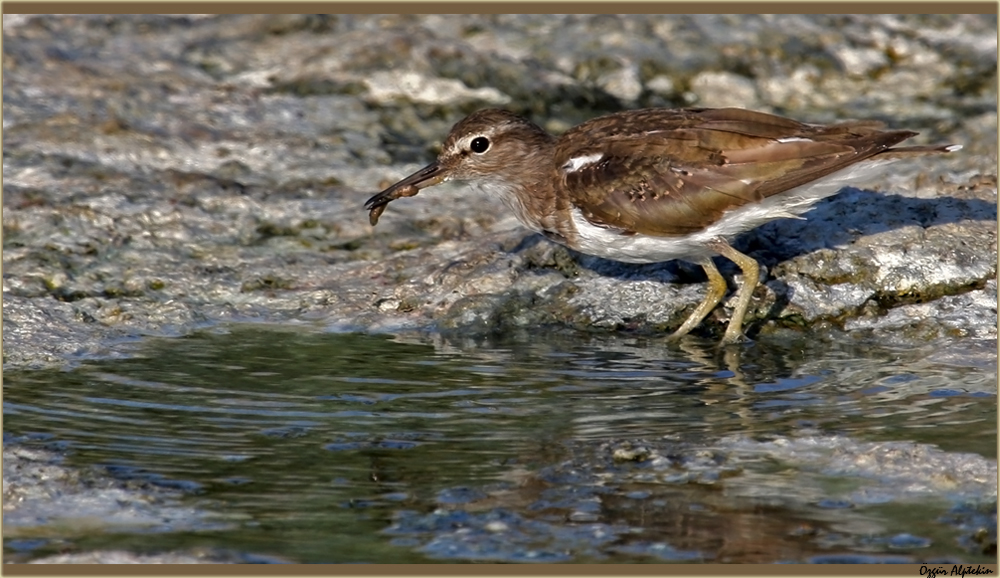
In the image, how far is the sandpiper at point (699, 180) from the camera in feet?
23.6

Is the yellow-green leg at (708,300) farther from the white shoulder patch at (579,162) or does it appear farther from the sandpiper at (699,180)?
the white shoulder patch at (579,162)

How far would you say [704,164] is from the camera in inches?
286

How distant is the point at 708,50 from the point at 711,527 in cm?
755

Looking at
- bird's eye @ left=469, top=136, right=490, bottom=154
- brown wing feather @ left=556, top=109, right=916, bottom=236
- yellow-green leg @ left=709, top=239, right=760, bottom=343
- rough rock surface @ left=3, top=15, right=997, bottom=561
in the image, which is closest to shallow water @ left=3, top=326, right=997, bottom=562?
yellow-green leg @ left=709, top=239, right=760, bottom=343

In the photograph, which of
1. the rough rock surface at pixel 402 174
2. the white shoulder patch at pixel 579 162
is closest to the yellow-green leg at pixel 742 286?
the rough rock surface at pixel 402 174

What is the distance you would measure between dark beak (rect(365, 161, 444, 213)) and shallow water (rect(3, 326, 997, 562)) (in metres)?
1.14

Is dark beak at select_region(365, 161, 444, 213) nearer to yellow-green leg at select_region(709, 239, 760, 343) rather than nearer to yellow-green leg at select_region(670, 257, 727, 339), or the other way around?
yellow-green leg at select_region(670, 257, 727, 339)

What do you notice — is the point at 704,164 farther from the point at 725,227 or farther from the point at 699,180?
the point at 725,227

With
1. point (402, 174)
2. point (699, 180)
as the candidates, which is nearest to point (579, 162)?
point (699, 180)

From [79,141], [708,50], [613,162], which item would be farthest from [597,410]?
[708,50]

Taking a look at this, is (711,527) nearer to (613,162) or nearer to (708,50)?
(613,162)

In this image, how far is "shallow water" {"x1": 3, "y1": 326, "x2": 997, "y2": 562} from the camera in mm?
4582

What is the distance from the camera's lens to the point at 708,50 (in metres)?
11.5

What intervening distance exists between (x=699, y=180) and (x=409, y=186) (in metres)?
2.00
